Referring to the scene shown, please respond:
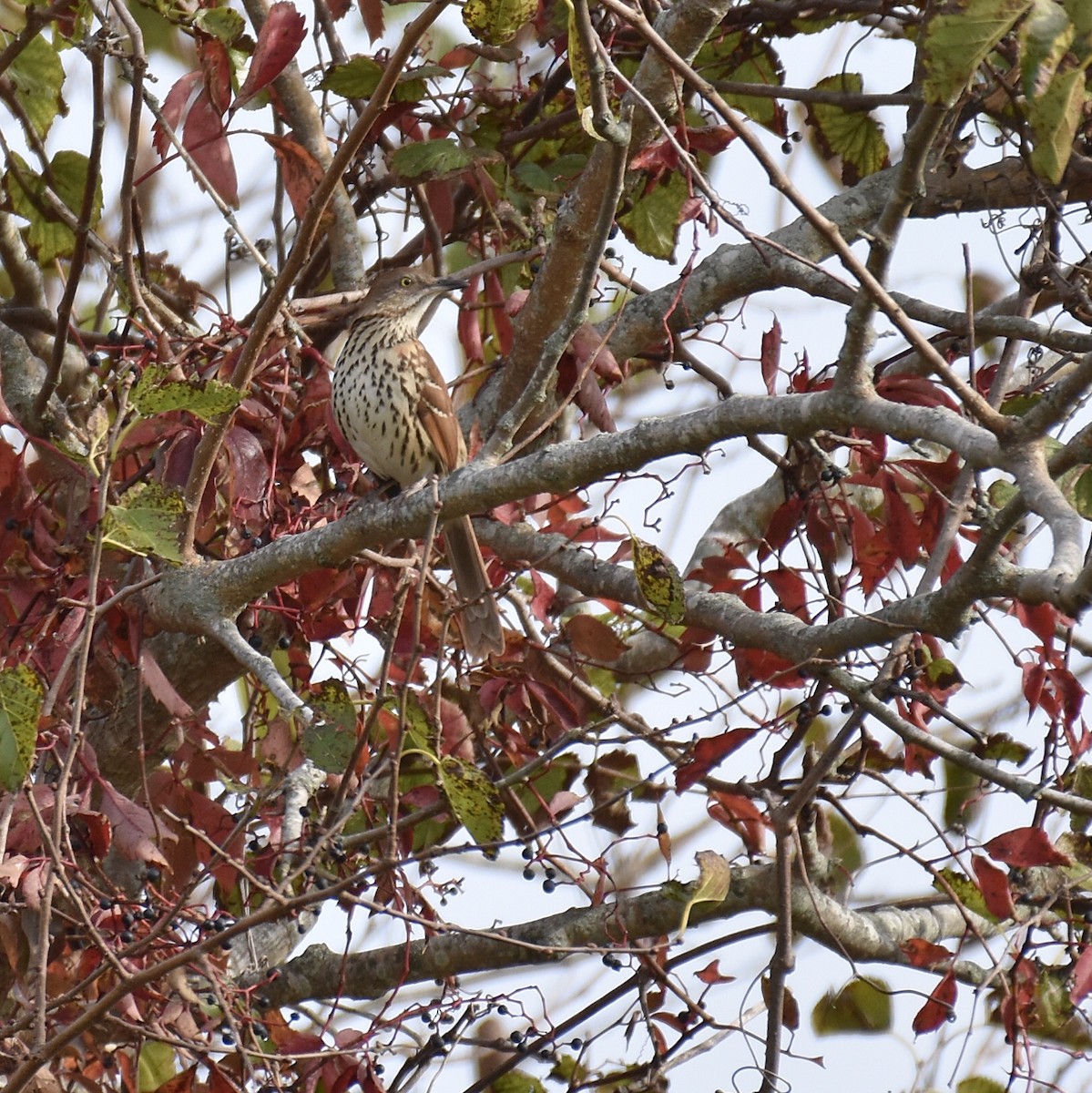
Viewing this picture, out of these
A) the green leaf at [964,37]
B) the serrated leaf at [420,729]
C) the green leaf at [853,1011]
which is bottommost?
the serrated leaf at [420,729]

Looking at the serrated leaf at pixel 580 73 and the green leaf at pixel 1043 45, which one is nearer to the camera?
the green leaf at pixel 1043 45

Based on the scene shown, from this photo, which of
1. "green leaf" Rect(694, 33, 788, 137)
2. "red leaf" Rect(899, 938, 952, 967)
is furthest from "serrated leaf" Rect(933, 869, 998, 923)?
"green leaf" Rect(694, 33, 788, 137)

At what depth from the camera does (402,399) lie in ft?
14.2

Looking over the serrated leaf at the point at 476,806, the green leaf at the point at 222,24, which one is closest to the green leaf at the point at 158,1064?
the serrated leaf at the point at 476,806

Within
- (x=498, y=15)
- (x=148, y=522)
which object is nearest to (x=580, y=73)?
(x=498, y=15)

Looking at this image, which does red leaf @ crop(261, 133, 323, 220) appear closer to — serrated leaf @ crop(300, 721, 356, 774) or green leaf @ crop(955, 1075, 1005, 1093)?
serrated leaf @ crop(300, 721, 356, 774)

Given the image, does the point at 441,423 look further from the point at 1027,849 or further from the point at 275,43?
the point at 1027,849

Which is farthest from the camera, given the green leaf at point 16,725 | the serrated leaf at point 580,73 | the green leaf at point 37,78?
the green leaf at point 37,78

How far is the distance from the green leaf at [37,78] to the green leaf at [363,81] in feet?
2.08

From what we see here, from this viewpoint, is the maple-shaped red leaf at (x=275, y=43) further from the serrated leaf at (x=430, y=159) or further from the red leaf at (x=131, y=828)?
the red leaf at (x=131, y=828)

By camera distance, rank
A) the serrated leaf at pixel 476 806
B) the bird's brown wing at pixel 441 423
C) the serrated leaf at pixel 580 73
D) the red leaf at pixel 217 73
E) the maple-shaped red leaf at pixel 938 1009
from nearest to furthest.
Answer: the serrated leaf at pixel 580 73 → the serrated leaf at pixel 476 806 → the red leaf at pixel 217 73 → the maple-shaped red leaf at pixel 938 1009 → the bird's brown wing at pixel 441 423

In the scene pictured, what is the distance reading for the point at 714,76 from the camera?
420cm

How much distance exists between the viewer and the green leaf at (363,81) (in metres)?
3.59

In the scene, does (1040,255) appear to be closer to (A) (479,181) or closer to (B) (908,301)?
(B) (908,301)
